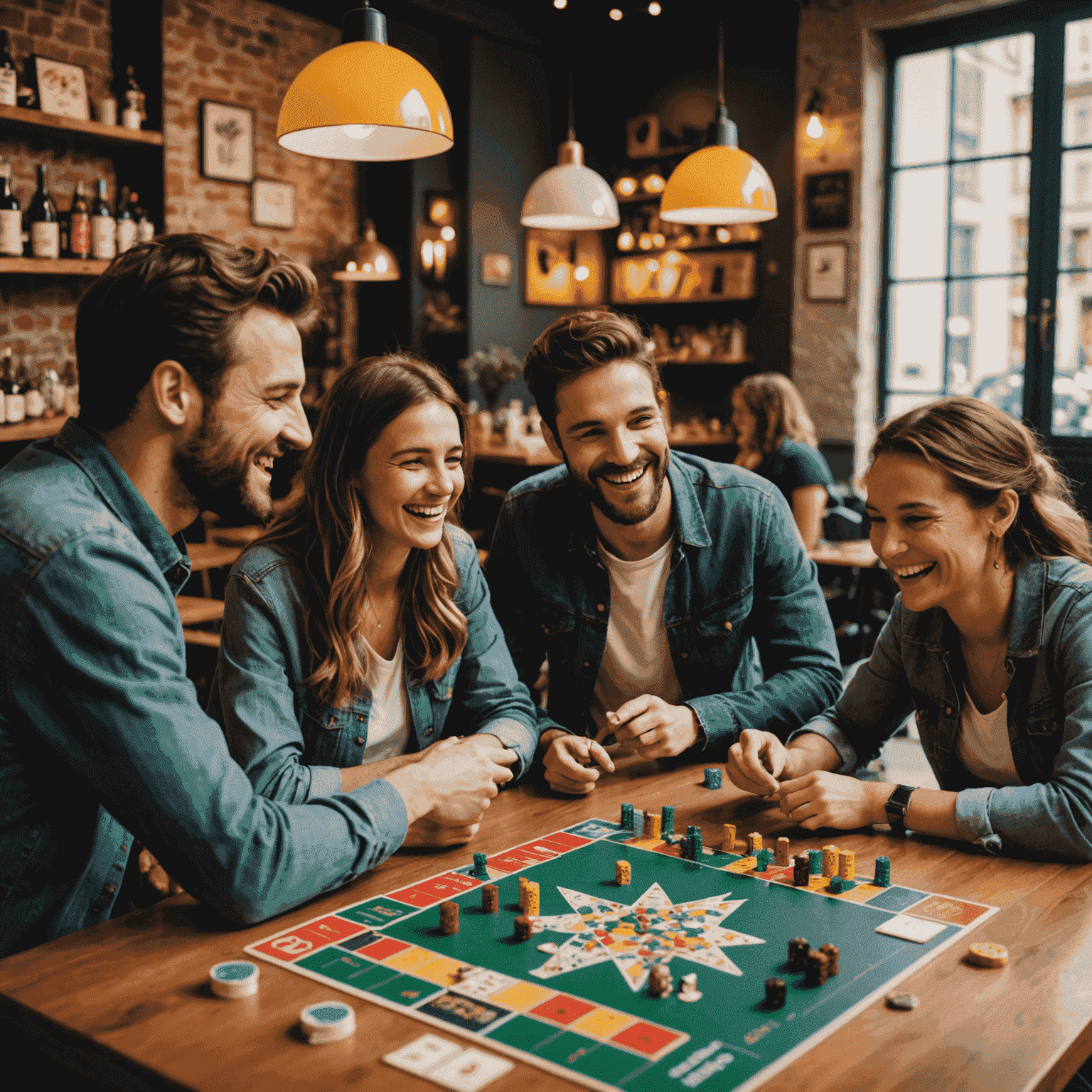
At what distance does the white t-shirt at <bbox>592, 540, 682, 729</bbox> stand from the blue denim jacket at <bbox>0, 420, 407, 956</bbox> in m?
1.02

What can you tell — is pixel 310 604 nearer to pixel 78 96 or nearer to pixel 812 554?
pixel 812 554

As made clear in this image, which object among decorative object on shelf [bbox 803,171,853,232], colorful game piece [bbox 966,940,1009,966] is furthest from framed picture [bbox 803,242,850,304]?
colorful game piece [bbox 966,940,1009,966]

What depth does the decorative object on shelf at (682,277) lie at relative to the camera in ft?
26.2

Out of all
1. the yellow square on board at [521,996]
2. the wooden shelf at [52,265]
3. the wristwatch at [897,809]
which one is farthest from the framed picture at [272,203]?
the yellow square on board at [521,996]

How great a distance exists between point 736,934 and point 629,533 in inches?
46.4

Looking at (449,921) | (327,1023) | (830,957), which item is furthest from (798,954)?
(327,1023)

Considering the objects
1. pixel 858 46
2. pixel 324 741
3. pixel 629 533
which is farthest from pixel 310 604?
pixel 858 46

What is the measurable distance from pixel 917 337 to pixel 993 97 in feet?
4.90

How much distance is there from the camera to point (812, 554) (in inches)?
191

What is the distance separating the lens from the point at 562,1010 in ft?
3.74

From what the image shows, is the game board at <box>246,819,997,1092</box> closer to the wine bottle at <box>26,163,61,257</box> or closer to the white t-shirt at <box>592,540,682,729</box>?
the white t-shirt at <box>592,540,682,729</box>

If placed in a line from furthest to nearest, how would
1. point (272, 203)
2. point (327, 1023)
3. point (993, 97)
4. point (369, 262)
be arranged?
point (272, 203) < point (369, 262) < point (993, 97) < point (327, 1023)

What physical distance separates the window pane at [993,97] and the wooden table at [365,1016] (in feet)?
21.0

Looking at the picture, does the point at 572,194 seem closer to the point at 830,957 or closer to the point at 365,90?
the point at 365,90
